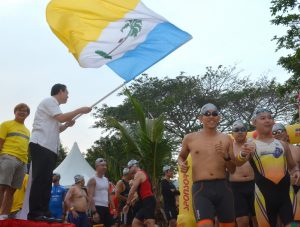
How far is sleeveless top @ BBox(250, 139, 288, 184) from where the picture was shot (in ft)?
23.7

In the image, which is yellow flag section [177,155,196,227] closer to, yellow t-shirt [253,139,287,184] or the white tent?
yellow t-shirt [253,139,287,184]

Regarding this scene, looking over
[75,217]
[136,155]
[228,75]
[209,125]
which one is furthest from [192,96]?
[209,125]

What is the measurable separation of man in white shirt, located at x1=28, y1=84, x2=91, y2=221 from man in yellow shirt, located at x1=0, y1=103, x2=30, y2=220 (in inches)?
32.3

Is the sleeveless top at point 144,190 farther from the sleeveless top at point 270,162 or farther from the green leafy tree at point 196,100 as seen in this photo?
the green leafy tree at point 196,100

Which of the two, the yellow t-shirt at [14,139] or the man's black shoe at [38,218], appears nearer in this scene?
the man's black shoe at [38,218]

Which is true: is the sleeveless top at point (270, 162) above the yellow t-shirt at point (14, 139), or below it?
below

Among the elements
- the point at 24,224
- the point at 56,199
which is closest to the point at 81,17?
the point at 24,224

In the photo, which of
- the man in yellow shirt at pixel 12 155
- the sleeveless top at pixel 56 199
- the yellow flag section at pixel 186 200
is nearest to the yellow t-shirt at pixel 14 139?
the man in yellow shirt at pixel 12 155

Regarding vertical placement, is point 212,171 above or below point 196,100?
below

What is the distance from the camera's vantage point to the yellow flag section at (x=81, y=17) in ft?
28.0

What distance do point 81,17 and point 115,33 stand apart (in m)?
0.63

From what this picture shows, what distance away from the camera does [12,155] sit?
26.4ft

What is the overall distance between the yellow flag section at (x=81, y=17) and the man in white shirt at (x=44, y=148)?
1426 millimetres

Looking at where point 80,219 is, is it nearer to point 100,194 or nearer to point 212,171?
point 100,194
